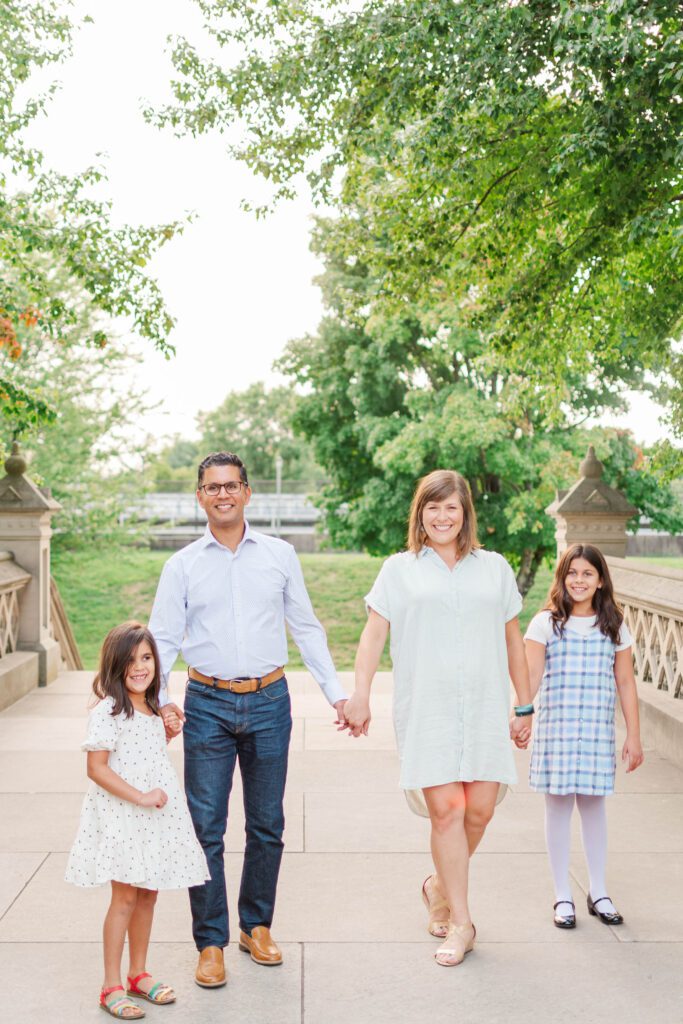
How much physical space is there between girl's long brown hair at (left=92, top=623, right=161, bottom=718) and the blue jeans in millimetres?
295

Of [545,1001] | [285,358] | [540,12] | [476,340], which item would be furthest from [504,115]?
[285,358]

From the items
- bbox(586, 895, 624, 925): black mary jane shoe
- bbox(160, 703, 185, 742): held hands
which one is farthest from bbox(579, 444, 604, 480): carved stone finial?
bbox(160, 703, 185, 742): held hands

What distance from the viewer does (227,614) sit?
14.0 ft

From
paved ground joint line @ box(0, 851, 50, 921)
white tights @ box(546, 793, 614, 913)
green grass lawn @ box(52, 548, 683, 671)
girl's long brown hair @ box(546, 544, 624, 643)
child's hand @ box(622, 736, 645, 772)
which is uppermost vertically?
girl's long brown hair @ box(546, 544, 624, 643)

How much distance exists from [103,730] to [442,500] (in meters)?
1.53

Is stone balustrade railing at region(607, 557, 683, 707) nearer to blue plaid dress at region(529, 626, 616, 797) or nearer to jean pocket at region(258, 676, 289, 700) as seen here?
blue plaid dress at region(529, 626, 616, 797)

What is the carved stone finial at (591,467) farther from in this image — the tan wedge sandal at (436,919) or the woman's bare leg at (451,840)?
the woman's bare leg at (451,840)

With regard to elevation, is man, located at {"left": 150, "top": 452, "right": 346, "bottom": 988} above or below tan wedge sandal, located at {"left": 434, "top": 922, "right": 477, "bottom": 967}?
above

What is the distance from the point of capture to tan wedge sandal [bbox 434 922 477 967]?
433 cm

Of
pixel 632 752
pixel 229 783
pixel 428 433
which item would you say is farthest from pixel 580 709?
pixel 428 433

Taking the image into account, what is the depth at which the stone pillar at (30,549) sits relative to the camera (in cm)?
1177

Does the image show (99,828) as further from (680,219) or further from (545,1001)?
(680,219)

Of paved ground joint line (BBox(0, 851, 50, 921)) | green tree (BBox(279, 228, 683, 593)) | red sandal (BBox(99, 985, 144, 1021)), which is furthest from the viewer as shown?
green tree (BBox(279, 228, 683, 593))

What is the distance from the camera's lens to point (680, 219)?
8.77 meters
